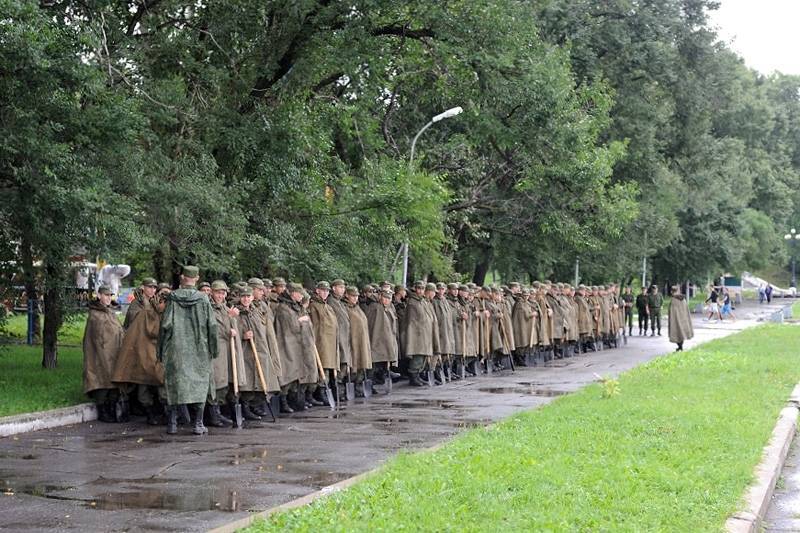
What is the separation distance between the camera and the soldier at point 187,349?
44.0ft

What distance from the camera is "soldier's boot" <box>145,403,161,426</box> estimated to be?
1465 centimetres

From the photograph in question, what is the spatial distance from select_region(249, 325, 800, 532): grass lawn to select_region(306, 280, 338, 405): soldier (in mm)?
3567

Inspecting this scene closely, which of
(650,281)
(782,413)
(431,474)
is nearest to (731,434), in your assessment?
(782,413)

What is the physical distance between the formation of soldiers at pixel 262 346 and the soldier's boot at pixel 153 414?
0.02 meters

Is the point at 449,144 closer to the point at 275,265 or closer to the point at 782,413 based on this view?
the point at 275,265

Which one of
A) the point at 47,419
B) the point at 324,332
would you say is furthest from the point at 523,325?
the point at 47,419

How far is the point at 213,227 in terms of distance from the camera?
60.5ft

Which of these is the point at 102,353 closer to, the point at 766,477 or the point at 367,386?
the point at 367,386

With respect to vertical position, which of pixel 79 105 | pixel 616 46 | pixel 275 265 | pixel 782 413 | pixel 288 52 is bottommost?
pixel 782 413

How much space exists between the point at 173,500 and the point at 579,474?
3.43 meters

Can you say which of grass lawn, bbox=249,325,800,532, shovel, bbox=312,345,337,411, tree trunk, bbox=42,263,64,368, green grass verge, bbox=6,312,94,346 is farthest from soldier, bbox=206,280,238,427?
green grass verge, bbox=6,312,94,346

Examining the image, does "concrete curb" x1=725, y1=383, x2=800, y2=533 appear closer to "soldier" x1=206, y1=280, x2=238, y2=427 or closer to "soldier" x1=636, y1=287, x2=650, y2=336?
"soldier" x1=206, y1=280, x2=238, y2=427

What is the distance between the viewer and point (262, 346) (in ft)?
49.7

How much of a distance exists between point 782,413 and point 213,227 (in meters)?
9.31
